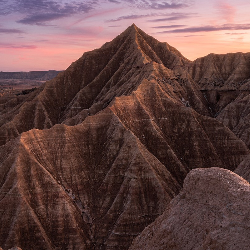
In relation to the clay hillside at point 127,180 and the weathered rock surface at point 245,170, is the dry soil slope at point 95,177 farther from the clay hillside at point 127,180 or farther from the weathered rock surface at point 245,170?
the weathered rock surface at point 245,170

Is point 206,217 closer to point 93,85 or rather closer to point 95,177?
point 95,177

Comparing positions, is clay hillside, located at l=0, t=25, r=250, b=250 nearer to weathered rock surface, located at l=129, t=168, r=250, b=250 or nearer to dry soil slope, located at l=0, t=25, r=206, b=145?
weathered rock surface, located at l=129, t=168, r=250, b=250

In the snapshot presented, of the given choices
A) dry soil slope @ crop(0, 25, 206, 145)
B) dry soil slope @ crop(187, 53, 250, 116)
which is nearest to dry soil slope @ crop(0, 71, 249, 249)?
dry soil slope @ crop(0, 25, 206, 145)

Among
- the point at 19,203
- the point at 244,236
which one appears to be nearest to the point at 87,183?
the point at 19,203

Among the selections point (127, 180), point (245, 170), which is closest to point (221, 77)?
point (127, 180)

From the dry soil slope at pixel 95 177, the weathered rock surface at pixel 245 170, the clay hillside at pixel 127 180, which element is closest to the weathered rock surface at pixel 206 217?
the clay hillside at pixel 127 180

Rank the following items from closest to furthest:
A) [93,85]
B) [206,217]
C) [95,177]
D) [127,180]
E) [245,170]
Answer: [206,217] < [245,170] < [127,180] < [95,177] < [93,85]

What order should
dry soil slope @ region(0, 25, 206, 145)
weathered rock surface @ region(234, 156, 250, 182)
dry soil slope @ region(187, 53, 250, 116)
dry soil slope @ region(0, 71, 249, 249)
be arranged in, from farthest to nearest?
dry soil slope @ region(187, 53, 250, 116)
dry soil slope @ region(0, 25, 206, 145)
dry soil slope @ region(0, 71, 249, 249)
weathered rock surface @ region(234, 156, 250, 182)

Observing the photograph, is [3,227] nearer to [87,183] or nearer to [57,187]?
[57,187]
